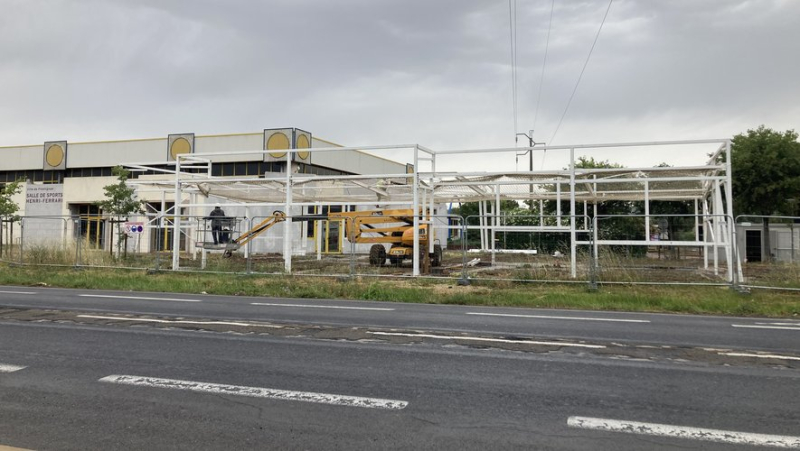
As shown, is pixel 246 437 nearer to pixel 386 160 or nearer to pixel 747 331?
pixel 747 331

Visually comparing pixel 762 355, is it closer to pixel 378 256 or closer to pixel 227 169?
pixel 378 256

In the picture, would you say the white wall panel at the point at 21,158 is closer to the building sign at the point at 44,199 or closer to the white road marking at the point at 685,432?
the building sign at the point at 44,199

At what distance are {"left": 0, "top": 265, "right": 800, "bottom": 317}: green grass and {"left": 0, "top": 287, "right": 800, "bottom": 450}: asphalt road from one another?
3.23 meters

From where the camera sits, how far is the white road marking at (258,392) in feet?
15.8

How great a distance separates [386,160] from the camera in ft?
176

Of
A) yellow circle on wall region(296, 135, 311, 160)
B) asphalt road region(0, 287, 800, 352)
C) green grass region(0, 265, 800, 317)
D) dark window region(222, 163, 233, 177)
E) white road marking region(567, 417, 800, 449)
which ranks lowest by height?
white road marking region(567, 417, 800, 449)

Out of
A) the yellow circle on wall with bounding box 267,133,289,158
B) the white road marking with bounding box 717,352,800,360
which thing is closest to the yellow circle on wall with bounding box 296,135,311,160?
the yellow circle on wall with bounding box 267,133,289,158

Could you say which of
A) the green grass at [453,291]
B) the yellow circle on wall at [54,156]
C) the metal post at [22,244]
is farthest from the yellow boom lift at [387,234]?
the yellow circle on wall at [54,156]

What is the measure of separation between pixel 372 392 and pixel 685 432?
2.55 meters

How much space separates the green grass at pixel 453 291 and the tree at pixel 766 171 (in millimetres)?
17628

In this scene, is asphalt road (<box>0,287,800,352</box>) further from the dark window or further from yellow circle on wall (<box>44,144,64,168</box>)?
yellow circle on wall (<box>44,144,64,168</box>)

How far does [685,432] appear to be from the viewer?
4129 millimetres

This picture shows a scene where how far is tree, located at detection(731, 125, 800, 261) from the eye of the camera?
2756cm

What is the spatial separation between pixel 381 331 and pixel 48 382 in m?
4.34
